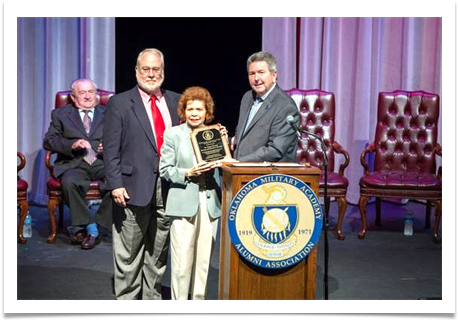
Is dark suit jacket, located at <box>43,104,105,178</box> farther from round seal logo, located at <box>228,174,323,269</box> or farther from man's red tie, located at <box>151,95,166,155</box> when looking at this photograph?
round seal logo, located at <box>228,174,323,269</box>

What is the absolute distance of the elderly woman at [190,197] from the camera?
166 inches

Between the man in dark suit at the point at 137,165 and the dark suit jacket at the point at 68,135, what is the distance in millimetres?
2121

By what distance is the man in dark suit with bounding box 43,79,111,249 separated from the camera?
6.42 m

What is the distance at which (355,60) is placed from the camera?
8.51 metres

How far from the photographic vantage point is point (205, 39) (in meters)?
8.34

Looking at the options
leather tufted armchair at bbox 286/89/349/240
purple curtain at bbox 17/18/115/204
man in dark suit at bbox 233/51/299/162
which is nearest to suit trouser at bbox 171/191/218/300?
man in dark suit at bbox 233/51/299/162

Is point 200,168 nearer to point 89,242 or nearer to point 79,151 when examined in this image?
point 89,242

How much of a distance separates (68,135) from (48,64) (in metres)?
2.09

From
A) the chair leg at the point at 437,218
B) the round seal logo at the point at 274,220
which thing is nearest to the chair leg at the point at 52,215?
the round seal logo at the point at 274,220

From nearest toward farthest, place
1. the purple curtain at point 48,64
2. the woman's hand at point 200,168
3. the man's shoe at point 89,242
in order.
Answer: the woman's hand at point 200,168
the man's shoe at point 89,242
the purple curtain at point 48,64

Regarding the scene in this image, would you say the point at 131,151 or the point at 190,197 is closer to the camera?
the point at 190,197

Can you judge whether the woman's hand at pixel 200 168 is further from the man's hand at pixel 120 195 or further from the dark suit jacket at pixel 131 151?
the man's hand at pixel 120 195

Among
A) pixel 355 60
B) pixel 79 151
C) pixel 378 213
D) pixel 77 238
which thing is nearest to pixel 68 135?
pixel 79 151

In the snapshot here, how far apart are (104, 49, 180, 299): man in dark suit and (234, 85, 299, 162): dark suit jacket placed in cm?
46
